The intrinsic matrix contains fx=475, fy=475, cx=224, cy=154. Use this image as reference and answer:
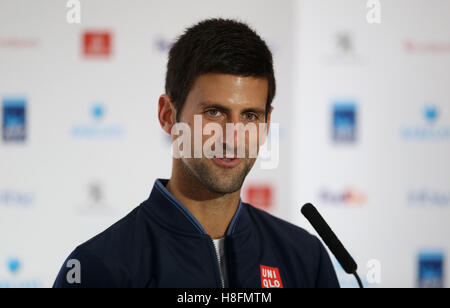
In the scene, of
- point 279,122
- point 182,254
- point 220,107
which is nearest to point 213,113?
point 220,107

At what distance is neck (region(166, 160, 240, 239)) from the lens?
39.7 inches

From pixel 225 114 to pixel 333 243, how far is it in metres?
0.32

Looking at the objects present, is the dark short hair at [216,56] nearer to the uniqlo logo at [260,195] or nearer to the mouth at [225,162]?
the mouth at [225,162]

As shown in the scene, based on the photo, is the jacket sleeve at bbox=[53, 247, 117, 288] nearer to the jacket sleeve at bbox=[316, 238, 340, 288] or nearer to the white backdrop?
the jacket sleeve at bbox=[316, 238, 340, 288]

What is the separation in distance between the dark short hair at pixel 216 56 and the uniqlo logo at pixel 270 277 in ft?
1.17

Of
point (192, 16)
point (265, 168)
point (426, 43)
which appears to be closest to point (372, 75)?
point (426, 43)

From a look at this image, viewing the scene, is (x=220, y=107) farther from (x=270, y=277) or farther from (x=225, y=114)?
(x=270, y=277)

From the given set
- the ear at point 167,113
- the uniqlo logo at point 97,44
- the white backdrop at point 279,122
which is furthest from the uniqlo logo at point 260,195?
the ear at point 167,113

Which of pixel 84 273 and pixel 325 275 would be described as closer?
pixel 84 273

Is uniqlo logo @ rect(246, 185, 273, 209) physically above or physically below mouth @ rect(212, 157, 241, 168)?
below

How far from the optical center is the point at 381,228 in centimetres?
263

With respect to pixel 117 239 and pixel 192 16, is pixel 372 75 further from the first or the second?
pixel 117 239

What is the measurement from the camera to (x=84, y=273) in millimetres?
902

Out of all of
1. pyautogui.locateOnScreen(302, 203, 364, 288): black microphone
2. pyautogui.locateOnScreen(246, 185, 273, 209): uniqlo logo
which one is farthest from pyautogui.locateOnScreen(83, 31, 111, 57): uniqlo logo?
pyautogui.locateOnScreen(302, 203, 364, 288): black microphone
